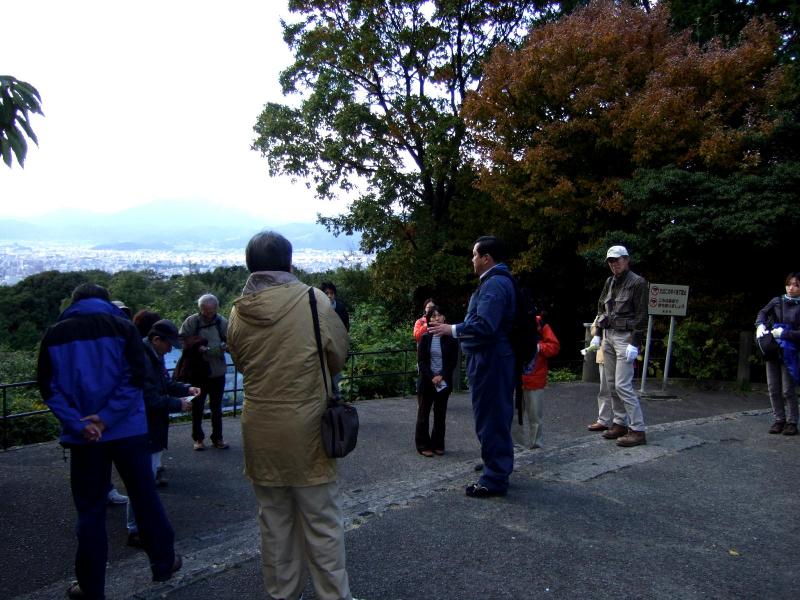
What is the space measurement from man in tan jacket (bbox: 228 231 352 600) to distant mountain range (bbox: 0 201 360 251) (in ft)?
69.2

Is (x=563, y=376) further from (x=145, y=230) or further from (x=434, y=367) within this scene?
(x=145, y=230)

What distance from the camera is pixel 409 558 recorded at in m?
3.81

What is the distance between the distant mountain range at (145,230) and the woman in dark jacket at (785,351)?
59.6 feet

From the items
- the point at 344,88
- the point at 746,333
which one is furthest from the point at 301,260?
the point at 746,333

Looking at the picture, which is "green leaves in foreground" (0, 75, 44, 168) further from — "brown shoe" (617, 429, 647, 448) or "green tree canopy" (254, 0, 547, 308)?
"green tree canopy" (254, 0, 547, 308)

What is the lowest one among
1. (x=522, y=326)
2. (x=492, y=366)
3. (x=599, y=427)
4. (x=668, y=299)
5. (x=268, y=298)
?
(x=599, y=427)

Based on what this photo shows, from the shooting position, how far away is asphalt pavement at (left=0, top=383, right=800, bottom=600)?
11.6 feet

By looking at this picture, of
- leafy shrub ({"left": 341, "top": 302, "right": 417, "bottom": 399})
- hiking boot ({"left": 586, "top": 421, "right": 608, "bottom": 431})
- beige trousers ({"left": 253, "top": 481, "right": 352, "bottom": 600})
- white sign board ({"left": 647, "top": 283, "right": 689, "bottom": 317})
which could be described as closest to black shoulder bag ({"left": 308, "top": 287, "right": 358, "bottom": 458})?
beige trousers ({"left": 253, "top": 481, "right": 352, "bottom": 600})

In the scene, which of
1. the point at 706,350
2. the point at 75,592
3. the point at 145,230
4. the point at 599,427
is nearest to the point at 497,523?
the point at 75,592

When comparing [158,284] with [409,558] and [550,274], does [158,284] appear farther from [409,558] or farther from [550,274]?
[409,558]

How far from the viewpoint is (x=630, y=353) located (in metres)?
6.28

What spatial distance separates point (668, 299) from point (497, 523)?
6.92 meters

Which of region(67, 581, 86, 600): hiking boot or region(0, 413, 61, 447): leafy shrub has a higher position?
region(67, 581, 86, 600): hiking boot

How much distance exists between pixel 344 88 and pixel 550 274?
804cm
